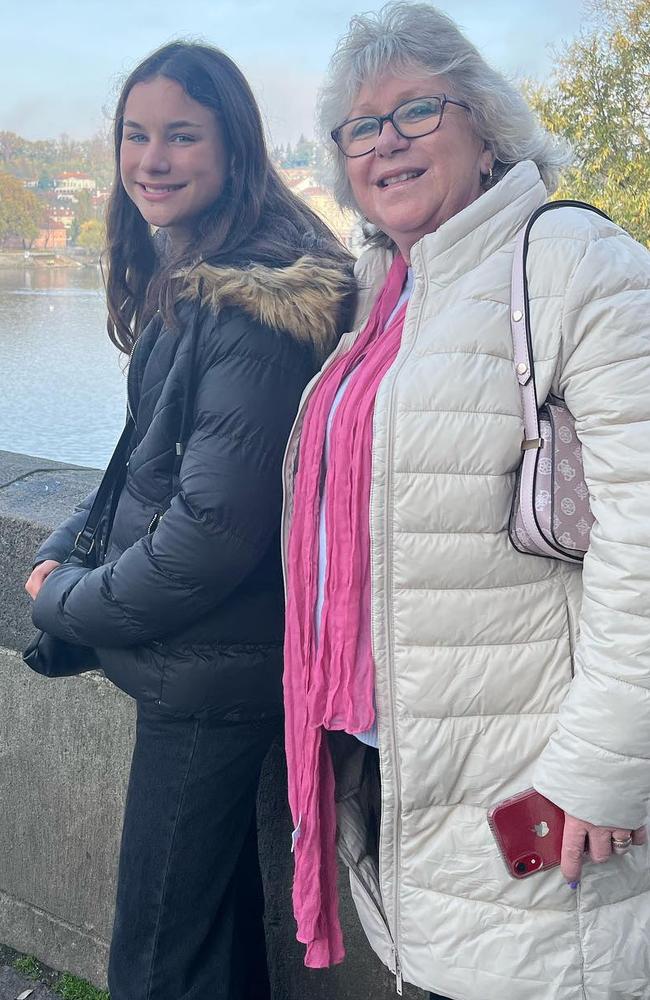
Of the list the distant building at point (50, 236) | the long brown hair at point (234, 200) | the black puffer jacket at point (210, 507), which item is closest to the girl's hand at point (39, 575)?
the black puffer jacket at point (210, 507)

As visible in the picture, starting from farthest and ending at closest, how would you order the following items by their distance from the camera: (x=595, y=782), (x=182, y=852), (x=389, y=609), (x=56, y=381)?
(x=56, y=381) → (x=182, y=852) → (x=389, y=609) → (x=595, y=782)

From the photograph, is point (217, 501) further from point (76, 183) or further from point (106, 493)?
point (76, 183)

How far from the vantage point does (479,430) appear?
137 cm

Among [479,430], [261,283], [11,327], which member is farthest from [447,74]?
[11,327]

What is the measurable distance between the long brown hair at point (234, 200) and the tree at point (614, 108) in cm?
2328

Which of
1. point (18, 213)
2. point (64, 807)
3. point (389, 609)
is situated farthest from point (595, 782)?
point (18, 213)

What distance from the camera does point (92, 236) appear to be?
235 cm

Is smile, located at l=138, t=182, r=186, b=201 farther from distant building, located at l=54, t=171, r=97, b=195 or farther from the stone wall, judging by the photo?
the stone wall

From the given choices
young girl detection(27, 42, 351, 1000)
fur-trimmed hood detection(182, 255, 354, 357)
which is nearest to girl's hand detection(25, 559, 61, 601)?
young girl detection(27, 42, 351, 1000)

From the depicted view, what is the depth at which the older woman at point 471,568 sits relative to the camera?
130cm

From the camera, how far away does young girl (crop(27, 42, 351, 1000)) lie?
1.60 meters

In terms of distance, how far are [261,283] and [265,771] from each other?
1.02 meters

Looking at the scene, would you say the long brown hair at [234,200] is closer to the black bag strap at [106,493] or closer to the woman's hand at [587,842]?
the black bag strap at [106,493]

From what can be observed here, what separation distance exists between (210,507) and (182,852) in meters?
0.63
